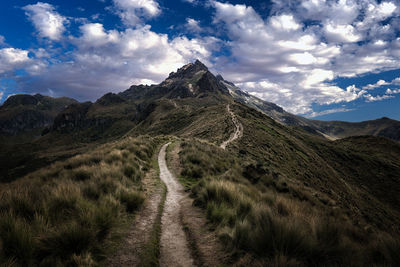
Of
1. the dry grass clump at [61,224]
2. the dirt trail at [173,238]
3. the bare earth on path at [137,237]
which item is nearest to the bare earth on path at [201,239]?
the dirt trail at [173,238]

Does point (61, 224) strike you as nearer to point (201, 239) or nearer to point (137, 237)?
point (137, 237)

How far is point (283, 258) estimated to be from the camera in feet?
11.3

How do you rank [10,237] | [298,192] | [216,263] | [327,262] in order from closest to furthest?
[10,237]
[327,262]
[216,263]
[298,192]

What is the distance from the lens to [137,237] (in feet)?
17.1

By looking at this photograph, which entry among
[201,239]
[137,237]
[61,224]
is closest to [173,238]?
[201,239]

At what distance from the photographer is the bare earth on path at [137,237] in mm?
4209

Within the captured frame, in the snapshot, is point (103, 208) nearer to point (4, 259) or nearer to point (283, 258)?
point (4, 259)

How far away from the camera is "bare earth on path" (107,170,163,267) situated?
421cm

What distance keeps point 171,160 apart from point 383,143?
125 meters

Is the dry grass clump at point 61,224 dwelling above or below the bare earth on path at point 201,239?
above

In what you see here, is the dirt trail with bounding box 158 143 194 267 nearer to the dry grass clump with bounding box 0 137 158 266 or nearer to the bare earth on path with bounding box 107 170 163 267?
the bare earth on path with bounding box 107 170 163 267

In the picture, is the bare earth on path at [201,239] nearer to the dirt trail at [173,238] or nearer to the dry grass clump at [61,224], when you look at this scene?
the dirt trail at [173,238]

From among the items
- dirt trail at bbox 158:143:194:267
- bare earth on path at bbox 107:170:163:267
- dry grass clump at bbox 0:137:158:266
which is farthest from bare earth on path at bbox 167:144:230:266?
dry grass clump at bbox 0:137:158:266

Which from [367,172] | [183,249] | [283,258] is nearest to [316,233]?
[283,258]
